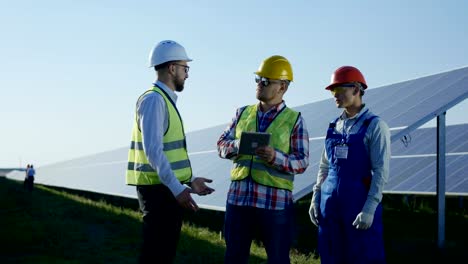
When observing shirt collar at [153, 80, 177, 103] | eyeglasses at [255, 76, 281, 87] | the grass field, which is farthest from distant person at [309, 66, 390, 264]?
the grass field

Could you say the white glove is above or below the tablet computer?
below

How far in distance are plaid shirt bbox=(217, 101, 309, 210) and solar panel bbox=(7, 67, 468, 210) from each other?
11.3ft

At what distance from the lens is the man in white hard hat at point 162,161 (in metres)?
4.09

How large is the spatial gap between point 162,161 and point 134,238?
655 cm

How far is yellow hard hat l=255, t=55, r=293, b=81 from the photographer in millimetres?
4559

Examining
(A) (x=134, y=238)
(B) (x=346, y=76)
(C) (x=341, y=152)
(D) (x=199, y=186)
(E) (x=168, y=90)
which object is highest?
(B) (x=346, y=76)

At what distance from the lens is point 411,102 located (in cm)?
982

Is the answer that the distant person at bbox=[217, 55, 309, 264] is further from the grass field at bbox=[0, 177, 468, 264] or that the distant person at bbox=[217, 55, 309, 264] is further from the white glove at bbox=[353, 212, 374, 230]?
the grass field at bbox=[0, 177, 468, 264]

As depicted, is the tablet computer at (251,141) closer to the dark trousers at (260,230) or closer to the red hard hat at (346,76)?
the dark trousers at (260,230)

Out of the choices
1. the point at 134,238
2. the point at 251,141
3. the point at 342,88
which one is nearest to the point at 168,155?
the point at 251,141

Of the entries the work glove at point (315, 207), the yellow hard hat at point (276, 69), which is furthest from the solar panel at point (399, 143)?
the yellow hard hat at point (276, 69)

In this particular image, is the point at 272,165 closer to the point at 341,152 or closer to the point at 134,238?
the point at 341,152

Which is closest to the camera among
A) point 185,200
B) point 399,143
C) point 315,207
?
point 185,200

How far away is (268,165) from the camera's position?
4496mm
